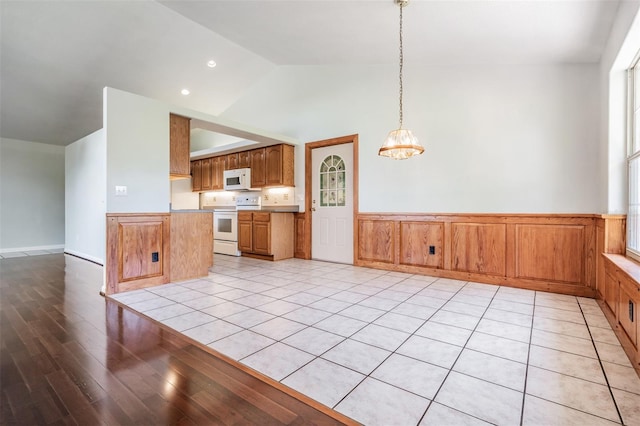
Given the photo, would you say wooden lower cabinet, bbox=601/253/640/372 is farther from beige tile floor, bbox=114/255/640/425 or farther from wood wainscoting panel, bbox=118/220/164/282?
wood wainscoting panel, bbox=118/220/164/282

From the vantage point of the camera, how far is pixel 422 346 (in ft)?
6.67

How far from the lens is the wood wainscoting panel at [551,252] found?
3.29 meters

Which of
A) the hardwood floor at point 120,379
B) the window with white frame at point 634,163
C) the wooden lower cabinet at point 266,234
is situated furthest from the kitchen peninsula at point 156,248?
the window with white frame at point 634,163

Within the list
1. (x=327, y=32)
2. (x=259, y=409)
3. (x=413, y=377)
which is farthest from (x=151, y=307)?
(x=327, y=32)

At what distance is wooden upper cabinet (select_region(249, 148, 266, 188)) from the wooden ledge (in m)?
4.99

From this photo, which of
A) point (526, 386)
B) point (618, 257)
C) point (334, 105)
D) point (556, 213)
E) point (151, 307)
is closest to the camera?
point (526, 386)

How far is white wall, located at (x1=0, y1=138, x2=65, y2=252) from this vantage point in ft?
21.3

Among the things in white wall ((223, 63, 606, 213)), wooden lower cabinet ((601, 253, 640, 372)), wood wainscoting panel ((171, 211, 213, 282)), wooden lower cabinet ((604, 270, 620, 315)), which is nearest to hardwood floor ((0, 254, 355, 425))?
wood wainscoting panel ((171, 211, 213, 282))

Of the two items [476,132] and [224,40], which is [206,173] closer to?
[224,40]

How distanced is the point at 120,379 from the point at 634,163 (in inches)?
166

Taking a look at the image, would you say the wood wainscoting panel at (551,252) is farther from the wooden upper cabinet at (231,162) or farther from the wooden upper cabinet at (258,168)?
the wooden upper cabinet at (231,162)

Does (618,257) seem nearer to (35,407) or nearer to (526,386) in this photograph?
(526,386)

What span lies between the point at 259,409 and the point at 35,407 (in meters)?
1.04

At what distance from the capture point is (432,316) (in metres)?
2.61
